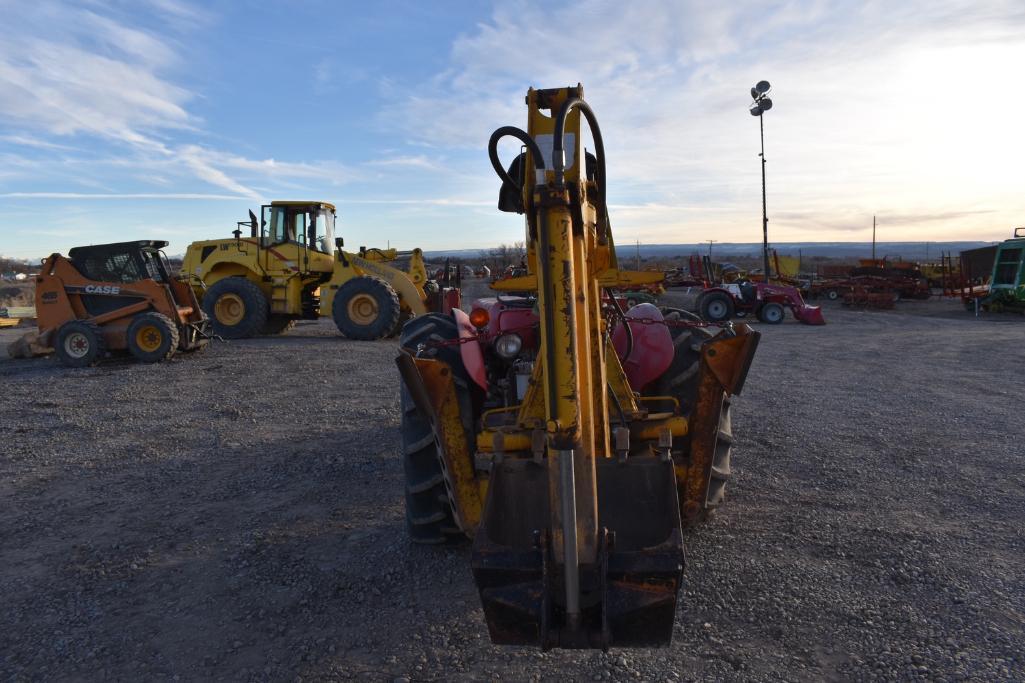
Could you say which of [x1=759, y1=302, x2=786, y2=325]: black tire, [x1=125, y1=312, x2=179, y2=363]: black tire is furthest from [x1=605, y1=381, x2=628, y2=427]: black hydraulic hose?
[x1=759, y1=302, x2=786, y2=325]: black tire

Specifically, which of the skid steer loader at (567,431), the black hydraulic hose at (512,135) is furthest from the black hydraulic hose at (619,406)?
the black hydraulic hose at (512,135)

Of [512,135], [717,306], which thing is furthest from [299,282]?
[512,135]

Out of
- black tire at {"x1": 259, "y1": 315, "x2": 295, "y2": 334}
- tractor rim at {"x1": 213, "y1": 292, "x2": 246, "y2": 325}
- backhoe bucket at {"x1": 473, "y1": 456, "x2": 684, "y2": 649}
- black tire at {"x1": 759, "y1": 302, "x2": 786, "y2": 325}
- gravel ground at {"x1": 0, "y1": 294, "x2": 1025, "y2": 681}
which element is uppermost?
tractor rim at {"x1": 213, "y1": 292, "x2": 246, "y2": 325}

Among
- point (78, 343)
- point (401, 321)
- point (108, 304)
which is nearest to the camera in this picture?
point (78, 343)

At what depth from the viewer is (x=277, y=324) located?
16.4 m

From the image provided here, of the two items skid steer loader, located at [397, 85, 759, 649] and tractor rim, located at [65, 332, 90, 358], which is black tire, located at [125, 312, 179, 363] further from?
skid steer loader, located at [397, 85, 759, 649]

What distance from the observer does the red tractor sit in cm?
1889

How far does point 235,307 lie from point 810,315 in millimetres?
13718

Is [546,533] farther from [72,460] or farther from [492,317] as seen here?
[72,460]

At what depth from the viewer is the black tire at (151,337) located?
11.8 metres

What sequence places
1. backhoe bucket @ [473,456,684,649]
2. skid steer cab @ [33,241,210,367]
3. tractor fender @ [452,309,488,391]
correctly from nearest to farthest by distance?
backhoe bucket @ [473,456,684,649] < tractor fender @ [452,309,488,391] < skid steer cab @ [33,241,210,367]

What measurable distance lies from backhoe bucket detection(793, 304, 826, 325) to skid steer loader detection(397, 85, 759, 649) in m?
15.0

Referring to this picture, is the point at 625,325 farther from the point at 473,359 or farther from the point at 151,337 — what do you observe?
the point at 151,337

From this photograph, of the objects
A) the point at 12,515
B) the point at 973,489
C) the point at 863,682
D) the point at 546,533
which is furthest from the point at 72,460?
the point at 973,489
